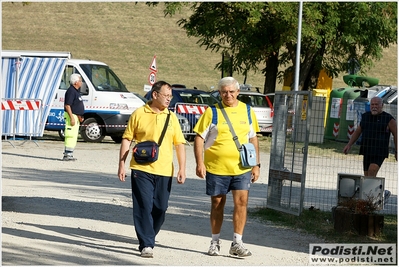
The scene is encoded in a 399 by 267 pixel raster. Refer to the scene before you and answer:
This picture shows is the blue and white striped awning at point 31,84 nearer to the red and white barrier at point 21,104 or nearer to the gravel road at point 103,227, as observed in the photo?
the red and white barrier at point 21,104

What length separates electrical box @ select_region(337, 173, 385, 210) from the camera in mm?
11344

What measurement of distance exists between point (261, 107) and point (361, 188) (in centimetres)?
1793

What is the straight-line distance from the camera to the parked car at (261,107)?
2909 cm

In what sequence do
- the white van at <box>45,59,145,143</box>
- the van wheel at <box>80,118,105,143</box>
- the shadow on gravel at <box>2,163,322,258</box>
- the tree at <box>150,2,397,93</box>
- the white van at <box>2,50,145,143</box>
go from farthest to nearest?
the tree at <box>150,2,397,93</box>, the van wheel at <box>80,118,105,143</box>, the white van at <box>45,59,145,143</box>, the white van at <box>2,50,145,143</box>, the shadow on gravel at <box>2,163,322,258</box>

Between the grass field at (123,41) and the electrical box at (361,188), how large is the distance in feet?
168

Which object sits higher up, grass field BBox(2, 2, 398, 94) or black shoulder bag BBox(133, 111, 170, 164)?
grass field BBox(2, 2, 398, 94)

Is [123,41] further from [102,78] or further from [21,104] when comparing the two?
[21,104]

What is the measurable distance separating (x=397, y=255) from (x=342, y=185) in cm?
212

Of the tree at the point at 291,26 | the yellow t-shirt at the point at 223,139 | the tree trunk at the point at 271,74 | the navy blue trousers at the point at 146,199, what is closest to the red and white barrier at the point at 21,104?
the tree at the point at 291,26

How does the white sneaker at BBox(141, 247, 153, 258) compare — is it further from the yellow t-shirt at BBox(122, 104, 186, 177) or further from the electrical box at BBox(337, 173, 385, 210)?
the electrical box at BBox(337, 173, 385, 210)

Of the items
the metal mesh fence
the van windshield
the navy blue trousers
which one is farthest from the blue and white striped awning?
the navy blue trousers

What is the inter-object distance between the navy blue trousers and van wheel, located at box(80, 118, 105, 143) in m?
15.8

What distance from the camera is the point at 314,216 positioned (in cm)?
1227

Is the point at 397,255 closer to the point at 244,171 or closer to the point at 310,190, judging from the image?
the point at 244,171
